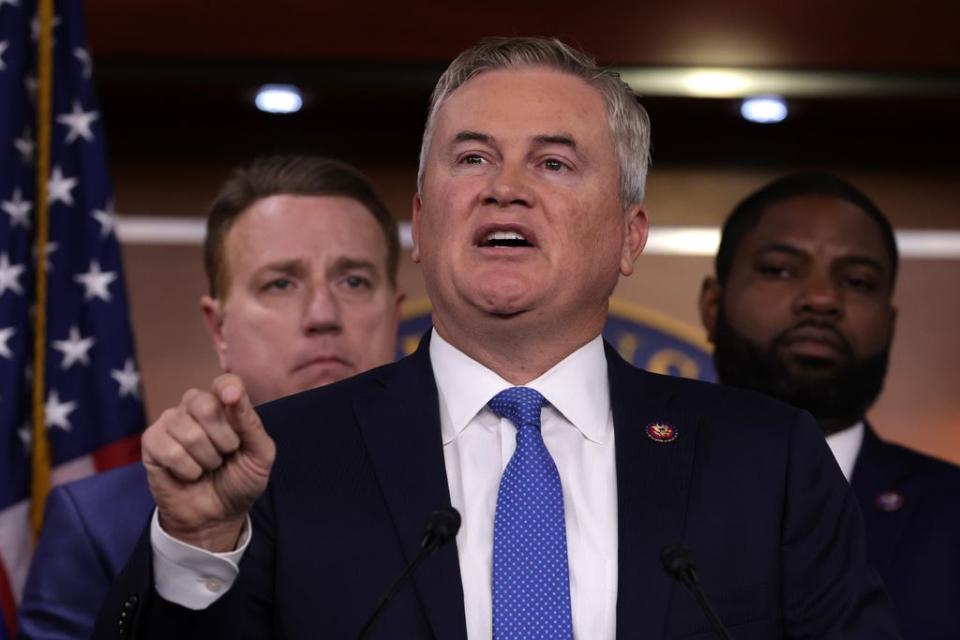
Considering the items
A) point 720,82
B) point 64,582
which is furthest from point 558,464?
point 720,82

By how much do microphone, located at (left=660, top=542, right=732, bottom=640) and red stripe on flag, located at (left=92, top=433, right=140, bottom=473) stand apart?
1.68 meters

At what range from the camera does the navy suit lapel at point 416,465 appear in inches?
69.2

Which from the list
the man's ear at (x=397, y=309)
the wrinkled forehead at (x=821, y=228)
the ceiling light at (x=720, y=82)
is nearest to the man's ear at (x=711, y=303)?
the wrinkled forehead at (x=821, y=228)

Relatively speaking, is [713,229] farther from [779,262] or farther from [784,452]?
[784,452]

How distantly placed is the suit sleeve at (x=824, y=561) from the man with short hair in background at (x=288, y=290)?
1143 millimetres

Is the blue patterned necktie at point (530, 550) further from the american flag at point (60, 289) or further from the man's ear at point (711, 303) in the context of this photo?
the man's ear at point (711, 303)

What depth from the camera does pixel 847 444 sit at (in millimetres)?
3197

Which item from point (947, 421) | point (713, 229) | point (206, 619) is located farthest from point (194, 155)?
point (206, 619)

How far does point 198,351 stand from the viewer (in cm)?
407

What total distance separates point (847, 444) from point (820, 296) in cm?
30

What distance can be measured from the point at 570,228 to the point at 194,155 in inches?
86.6

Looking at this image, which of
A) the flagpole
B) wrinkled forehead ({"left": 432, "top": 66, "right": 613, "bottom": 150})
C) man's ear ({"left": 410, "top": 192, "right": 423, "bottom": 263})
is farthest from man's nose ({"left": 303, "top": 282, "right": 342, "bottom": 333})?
wrinkled forehead ({"left": 432, "top": 66, "right": 613, "bottom": 150})

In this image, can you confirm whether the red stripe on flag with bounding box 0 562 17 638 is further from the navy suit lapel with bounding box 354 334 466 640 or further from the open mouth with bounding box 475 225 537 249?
the open mouth with bounding box 475 225 537 249

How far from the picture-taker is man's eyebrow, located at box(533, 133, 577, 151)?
211 cm
